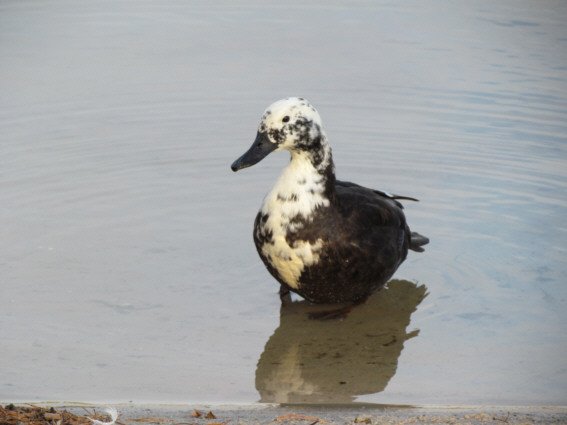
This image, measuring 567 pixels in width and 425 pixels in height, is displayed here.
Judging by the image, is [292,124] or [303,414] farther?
[292,124]

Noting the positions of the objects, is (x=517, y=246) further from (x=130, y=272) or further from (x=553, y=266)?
(x=130, y=272)

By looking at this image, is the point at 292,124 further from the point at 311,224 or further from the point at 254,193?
the point at 254,193

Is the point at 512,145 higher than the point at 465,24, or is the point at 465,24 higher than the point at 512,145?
the point at 465,24

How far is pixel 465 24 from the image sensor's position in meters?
11.5

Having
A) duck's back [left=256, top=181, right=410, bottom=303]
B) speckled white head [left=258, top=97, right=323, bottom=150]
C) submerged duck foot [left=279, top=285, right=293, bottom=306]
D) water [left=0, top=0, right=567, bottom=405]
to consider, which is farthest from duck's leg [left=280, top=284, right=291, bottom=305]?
speckled white head [left=258, top=97, right=323, bottom=150]

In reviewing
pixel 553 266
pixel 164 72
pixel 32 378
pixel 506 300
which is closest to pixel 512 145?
pixel 553 266

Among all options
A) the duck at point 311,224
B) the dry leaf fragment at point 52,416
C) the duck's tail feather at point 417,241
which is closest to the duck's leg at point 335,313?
the duck at point 311,224

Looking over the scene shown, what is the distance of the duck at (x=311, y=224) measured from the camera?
228 inches

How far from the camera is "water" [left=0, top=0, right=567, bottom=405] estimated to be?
214 inches

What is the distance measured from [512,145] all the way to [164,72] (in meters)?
3.38

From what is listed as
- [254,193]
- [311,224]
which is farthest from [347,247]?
[254,193]

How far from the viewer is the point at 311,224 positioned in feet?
19.0

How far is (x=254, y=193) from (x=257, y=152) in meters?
1.89

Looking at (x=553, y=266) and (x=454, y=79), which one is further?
(x=454, y=79)
